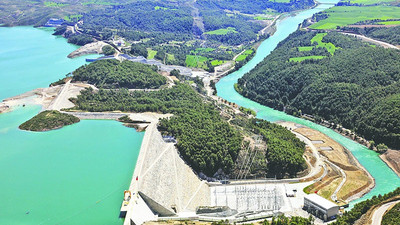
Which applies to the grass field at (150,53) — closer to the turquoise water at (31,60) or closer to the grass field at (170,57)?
the grass field at (170,57)

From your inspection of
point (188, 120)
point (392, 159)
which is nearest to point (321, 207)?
point (392, 159)

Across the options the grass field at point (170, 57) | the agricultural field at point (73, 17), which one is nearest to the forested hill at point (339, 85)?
the grass field at point (170, 57)

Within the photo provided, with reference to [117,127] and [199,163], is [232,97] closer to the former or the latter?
[117,127]

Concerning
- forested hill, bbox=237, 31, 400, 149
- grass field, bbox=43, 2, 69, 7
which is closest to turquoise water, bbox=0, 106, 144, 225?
forested hill, bbox=237, 31, 400, 149

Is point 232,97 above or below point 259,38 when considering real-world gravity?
below

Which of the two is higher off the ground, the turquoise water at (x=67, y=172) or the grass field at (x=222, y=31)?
the grass field at (x=222, y=31)

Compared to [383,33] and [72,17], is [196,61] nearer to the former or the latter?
[383,33]

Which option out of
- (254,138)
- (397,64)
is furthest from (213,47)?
(254,138)
